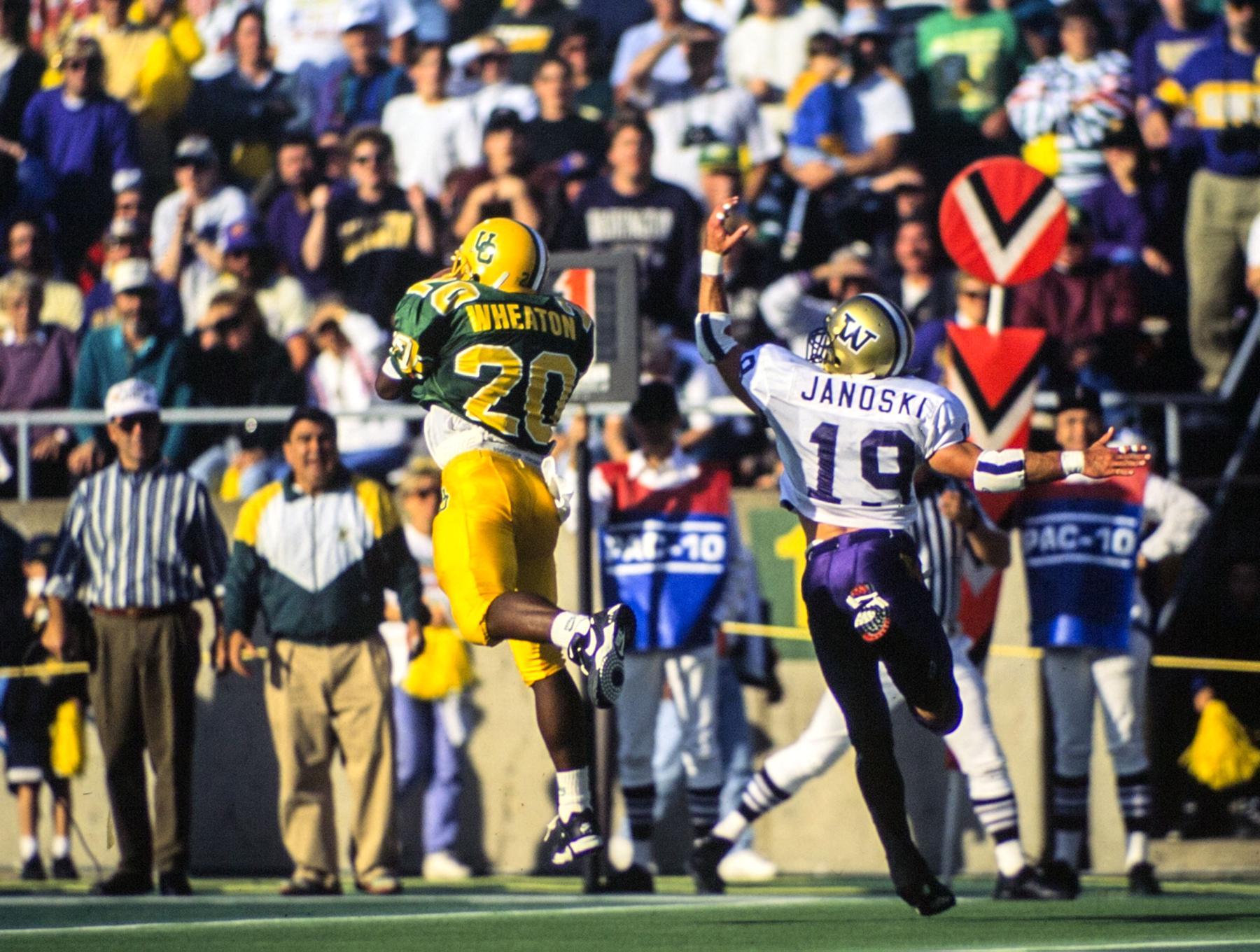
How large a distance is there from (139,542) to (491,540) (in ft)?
11.8

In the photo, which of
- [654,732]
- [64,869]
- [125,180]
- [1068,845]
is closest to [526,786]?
[654,732]

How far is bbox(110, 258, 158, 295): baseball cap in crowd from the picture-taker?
13.6m

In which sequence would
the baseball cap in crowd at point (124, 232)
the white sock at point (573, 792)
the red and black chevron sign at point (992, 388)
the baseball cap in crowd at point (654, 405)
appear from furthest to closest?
1. the baseball cap in crowd at point (124, 232)
2. the baseball cap in crowd at point (654, 405)
3. the red and black chevron sign at point (992, 388)
4. the white sock at point (573, 792)

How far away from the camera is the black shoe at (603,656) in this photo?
766 centimetres

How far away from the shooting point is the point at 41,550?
12828mm

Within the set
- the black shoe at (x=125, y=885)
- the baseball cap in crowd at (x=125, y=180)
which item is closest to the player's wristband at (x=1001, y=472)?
the black shoe at (x=125, y=885)

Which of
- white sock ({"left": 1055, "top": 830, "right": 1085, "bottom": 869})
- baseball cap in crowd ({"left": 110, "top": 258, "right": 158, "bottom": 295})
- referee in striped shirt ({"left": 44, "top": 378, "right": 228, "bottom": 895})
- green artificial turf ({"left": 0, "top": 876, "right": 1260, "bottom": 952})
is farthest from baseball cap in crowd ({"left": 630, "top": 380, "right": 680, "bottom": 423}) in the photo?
baseball cap in crowd ({"left": 110, "top": 258, "right": 158, "bottom": 295})

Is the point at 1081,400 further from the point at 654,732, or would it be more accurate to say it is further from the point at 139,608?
the point at 139,608

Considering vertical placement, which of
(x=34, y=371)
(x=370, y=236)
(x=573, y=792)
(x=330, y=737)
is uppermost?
(x=370, y=236)

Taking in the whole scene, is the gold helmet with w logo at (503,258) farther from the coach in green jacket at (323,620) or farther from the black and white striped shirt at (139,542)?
the black and white striped shirt at (139,542)

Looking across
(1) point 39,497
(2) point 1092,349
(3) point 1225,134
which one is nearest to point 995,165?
(2) point 1092,349

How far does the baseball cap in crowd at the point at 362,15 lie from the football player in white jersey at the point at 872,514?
804cm

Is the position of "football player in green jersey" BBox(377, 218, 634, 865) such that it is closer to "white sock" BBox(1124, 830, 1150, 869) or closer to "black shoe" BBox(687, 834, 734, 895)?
"black shoe" BBox(687, 834, 734, 895)

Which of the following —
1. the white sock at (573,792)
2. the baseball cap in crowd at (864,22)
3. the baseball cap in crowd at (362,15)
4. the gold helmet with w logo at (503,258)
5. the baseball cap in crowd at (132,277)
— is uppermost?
the baseball cap in crowd at (362,15)
